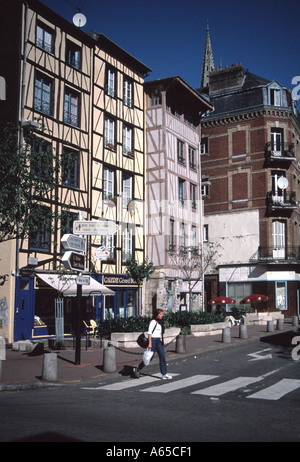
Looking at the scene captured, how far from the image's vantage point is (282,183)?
34.8 metres

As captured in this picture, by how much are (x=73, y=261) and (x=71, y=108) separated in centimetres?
1278

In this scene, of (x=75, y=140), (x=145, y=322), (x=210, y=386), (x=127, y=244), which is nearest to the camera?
(x=210, y=386)

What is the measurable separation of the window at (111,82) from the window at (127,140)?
2.00m

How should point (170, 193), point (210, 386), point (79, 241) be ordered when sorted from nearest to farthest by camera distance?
point (210, 386) < point (79, 241) < point (170, 193)

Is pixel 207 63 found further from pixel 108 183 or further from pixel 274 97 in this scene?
pixel 108 183

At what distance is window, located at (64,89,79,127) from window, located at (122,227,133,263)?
6.33 metres

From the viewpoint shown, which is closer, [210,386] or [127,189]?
[210,386]

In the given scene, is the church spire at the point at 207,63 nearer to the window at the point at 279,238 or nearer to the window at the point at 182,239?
the window at the point at 279,238

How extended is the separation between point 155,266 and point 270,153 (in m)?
13.6

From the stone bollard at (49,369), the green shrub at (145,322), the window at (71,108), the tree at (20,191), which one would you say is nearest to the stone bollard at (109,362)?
the stone bollard at (49,369)

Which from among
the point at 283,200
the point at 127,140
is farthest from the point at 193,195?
the point at 283,200

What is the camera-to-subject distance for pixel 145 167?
28219mm

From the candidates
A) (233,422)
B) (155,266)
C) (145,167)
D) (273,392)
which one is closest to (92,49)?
(145,167)

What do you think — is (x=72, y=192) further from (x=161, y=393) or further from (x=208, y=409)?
(x=208, y=409)
